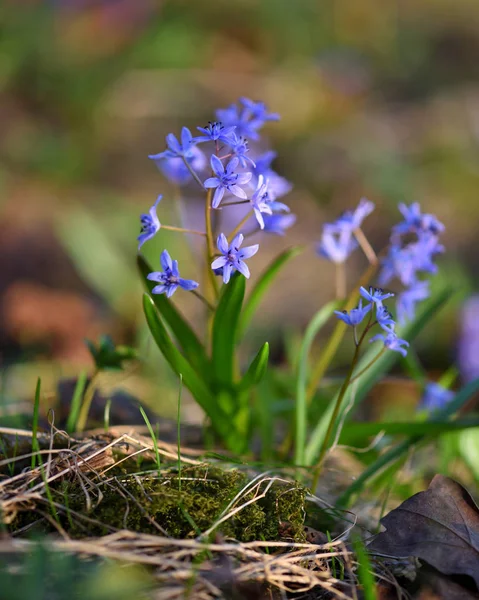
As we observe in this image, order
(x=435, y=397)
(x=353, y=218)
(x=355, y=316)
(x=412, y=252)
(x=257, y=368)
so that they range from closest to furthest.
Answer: (x=355, y=316) < (x=257, y=368) < (x=412, y=252) < (x=353, y=218) < (x=435, y=397)

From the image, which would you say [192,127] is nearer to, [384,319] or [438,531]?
[384,319]

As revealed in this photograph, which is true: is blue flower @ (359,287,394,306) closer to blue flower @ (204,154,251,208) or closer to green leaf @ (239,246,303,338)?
blue flower @ (204,154,251,208)

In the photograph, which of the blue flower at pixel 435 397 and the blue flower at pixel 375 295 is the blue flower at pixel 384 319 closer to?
the blue flower at pixel 375 295

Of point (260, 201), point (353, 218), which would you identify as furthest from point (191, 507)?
point (353, 218)

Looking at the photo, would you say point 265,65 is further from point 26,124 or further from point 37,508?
point 37,508

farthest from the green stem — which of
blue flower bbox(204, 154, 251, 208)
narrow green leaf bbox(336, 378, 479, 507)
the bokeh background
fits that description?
the bokeh background

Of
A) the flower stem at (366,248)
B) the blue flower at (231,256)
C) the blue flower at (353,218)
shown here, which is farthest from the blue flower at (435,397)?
the blue flower at (231,256)
